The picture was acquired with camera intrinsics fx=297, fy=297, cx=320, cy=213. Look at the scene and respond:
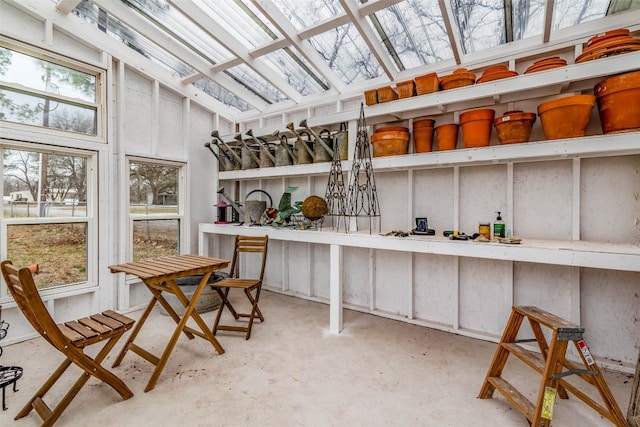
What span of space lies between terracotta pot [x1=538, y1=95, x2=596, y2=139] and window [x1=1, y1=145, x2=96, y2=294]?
4386 millimetres

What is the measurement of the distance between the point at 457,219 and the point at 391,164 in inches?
34.5

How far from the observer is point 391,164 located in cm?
294

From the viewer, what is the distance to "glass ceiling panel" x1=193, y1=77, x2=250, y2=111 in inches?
163

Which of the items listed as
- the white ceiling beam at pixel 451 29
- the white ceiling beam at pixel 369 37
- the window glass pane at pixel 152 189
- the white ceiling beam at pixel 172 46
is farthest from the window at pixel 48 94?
the white ceiling beam at pixel 451 29

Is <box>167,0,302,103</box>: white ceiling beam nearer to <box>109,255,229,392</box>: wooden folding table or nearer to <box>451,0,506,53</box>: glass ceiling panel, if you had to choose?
<box>451,0,506,53</box>: glass ceiling panel

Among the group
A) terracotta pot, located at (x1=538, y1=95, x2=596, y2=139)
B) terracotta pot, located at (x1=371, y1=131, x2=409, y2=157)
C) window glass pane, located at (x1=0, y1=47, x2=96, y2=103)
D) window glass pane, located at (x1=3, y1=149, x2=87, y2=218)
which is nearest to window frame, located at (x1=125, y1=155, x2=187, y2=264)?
window glass pane, located at (x1=3, y1=149, x2=87, y2=218)

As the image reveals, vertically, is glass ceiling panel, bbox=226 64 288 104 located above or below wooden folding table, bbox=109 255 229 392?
above

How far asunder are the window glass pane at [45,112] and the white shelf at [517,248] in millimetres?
2477

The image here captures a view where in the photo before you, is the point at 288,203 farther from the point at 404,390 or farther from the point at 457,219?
the point at 404,390

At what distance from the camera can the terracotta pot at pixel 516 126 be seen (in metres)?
2.38

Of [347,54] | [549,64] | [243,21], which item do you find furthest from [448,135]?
[243,21]

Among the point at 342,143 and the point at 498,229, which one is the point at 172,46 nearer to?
the point at 342,143

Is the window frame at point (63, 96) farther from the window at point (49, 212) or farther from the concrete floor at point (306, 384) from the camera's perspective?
the concrete floor at point (306, 384)

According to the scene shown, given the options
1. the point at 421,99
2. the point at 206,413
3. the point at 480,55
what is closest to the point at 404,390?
the point at 206,413
